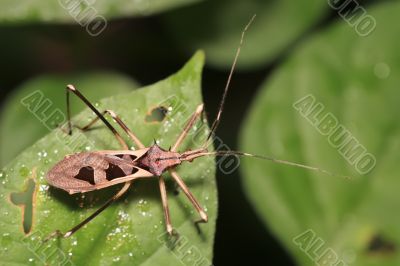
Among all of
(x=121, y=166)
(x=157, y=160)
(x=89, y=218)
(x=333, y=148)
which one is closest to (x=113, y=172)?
(x=121, y=166)

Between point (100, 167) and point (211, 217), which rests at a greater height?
point (100, 167)

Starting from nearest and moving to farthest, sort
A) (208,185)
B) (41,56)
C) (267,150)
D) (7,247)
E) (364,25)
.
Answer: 1. (7,247)
2. (208,185)
3. (267,150)
4. (364,25)
5. (41,56)

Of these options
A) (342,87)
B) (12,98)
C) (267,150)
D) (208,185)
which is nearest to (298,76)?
(342,87)

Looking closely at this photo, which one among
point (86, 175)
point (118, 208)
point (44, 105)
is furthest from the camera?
point (44, 105)

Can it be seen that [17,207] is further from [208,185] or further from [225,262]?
[225,262]

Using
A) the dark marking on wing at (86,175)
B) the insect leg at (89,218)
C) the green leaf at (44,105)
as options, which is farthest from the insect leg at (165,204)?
the green leaf at (44,105)

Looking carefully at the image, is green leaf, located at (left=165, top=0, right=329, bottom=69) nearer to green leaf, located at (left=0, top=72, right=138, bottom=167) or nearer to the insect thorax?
green leaf, located at (left=0, top=72, right=138, bottom=167)

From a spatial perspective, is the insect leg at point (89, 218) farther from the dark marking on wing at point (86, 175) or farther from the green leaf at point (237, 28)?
the green leaf at point (237, 28)

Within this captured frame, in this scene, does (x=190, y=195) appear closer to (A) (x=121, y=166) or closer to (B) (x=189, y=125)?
(B) (x=189, y=125)
